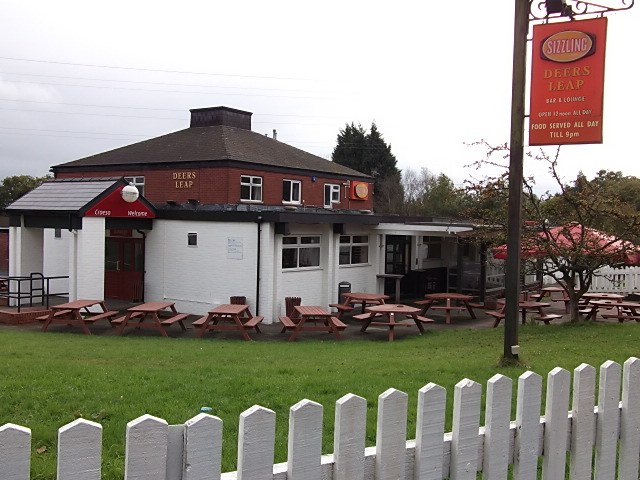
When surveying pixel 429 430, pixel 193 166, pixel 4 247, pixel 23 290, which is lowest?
pixel 23 290

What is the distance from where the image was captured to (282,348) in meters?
12.6

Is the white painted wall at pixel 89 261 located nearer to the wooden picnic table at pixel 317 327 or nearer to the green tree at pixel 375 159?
the wooden picnic table at pixel 317 327

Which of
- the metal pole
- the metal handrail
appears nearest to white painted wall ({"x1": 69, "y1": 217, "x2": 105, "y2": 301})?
the metal handrail

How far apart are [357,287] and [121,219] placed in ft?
29.3

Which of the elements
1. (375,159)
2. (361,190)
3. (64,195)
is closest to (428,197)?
(375,159)

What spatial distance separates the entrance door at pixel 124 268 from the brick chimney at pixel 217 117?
975cm

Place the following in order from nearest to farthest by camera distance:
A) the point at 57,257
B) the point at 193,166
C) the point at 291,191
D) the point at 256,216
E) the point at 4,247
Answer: the point at 256,216
the point at 57,257
the point at 193,166
the point at 291,191
the point at 4,247

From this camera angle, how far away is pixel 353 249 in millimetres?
23406

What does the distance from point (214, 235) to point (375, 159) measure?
1739 inches

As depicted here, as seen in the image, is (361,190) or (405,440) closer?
(405,440)


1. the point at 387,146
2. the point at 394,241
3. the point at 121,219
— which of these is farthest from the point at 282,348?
the point at 387,146

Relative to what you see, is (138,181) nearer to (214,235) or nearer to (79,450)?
(214,235)

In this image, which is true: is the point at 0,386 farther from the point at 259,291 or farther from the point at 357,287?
the point at 357,287

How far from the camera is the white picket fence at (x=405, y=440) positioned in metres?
2.07
